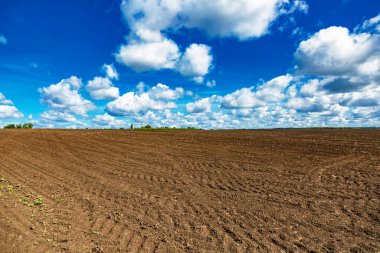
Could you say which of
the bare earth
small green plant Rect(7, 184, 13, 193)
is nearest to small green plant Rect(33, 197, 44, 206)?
the bare earth

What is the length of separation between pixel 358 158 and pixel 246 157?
563 cm

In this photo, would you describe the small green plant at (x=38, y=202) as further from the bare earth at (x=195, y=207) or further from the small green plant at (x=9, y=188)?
the small green plant at (x=9, y=188)

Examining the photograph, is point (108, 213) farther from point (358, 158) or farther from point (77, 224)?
point (358, 158)

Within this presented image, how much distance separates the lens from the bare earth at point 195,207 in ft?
21.7

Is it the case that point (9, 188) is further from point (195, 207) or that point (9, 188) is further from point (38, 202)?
point (195, 207)

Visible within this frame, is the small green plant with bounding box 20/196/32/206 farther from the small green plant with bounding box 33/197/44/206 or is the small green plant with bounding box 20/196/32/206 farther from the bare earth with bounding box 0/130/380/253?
the small green plant with bounding box 33/197/44/206

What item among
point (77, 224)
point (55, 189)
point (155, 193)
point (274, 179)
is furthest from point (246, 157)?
point (77, 224)

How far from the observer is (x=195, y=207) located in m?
8.93

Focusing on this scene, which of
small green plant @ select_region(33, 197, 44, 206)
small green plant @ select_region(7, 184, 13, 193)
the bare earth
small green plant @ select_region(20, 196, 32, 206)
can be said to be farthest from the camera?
small green plant @ select_region(7, 184, 13, 193)

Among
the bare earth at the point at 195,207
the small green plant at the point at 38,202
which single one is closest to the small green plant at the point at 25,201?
the bare earth at the point at 195,207

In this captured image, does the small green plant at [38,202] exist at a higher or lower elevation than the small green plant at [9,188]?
lower

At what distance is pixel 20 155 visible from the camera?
1991 centimetres

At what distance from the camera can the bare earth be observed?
6621mm

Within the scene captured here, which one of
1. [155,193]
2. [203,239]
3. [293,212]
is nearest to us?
[203,239]
